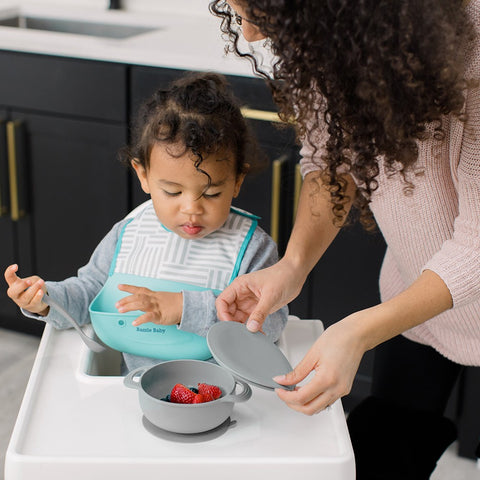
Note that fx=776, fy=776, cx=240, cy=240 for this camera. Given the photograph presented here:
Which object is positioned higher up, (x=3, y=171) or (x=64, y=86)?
(x=64, y=86)

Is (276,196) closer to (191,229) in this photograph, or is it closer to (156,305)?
(191,229)

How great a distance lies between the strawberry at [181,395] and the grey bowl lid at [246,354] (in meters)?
0.06

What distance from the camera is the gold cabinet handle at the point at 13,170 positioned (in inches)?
90.5

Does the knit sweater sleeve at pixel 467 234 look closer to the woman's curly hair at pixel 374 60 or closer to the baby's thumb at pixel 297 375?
the woman's curly hair at pixel 374 60

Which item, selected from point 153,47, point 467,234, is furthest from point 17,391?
point 467,234

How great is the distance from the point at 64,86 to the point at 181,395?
1441 mm

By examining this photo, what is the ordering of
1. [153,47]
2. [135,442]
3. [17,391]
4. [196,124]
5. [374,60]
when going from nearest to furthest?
[374,60], [135,442], [196,124], [153,47], [17,391]

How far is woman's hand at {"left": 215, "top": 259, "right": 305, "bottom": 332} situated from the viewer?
3.70ft

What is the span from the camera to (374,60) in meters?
0.85

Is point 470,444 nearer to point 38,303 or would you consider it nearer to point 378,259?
point 378,259

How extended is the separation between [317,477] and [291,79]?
0.47m

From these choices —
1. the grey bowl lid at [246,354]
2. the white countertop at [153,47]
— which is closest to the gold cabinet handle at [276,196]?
the white countertop at [153,47]

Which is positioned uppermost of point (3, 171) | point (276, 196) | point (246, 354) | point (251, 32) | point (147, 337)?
point (251, 32)

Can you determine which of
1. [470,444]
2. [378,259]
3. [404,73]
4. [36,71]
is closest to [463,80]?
[404,73]
